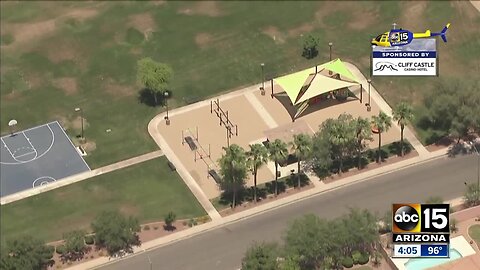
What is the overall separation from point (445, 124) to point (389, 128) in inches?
340

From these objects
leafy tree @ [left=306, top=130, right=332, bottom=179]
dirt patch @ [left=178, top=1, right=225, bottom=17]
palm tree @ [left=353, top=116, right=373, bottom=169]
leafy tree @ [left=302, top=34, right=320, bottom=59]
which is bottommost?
leafy tree @ [left=306, top=130, right=332, bottom=179]

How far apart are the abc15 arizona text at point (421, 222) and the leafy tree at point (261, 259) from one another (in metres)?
15.2

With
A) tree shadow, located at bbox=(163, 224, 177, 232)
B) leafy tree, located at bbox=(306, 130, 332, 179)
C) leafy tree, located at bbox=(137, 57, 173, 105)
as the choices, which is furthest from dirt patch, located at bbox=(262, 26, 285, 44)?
tree shadow, located at bbox=(163, 224, 177, 232)

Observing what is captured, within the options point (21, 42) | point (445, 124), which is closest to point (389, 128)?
point (445, 124)

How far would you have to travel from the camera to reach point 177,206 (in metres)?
138

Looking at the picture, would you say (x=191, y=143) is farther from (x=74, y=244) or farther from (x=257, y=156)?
(x=74, y=244)

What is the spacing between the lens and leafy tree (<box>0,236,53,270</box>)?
124 metres

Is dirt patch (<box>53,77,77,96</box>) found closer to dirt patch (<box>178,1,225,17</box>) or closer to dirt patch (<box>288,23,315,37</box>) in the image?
dirt patch (<box>178,1,225,17</box>)

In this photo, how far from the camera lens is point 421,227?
115 m

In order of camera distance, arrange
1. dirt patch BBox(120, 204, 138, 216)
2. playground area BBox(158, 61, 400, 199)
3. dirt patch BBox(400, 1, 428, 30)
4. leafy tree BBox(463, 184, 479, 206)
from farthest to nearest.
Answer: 1. dirt patch BBox(400, 1, 428, 30)
2. playground area BBox(158, 61, 400, 199)
3. dirt patch BBox(120, 204, 138, 216)
4. leafy tree BBox(463, 184, 479, 206)

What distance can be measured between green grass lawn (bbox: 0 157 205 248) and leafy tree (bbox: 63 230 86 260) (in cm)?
426

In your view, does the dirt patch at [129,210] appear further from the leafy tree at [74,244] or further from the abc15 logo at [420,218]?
the abc15 logo at [420,218]

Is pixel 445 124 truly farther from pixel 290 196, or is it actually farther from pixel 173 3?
pixel 173 3

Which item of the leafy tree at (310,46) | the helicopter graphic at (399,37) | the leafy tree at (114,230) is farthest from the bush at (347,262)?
the leafy tree at (310,46)
